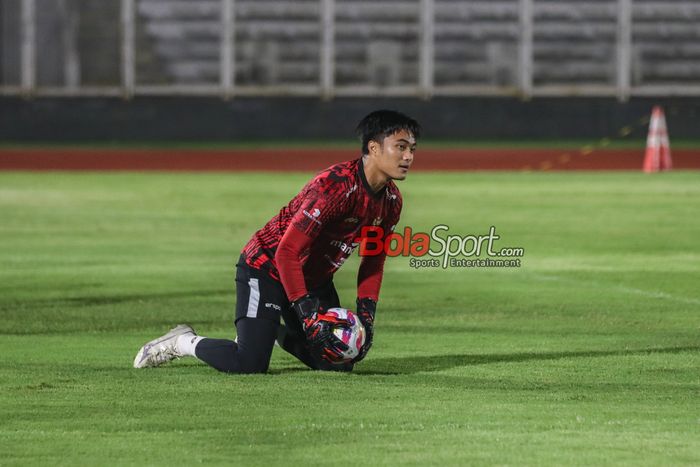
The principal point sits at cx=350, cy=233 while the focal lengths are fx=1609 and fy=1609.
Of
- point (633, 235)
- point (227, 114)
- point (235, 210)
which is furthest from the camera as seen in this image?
point (227, 114)

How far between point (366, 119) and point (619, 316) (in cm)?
385

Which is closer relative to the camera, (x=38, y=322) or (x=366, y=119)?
(x=366, y=119)

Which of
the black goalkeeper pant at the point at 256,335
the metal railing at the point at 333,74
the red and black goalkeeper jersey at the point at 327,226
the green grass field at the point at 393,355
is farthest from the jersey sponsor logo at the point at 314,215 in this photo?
the metal railing at the point at 333,74

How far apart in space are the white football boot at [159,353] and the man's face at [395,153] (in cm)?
158

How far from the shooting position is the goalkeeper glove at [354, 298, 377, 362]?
888 cm

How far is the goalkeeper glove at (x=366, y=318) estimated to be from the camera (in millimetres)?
8875

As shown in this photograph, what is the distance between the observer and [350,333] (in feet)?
28.8

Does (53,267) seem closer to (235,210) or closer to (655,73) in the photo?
(235,210)

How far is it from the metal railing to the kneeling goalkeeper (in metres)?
34.6

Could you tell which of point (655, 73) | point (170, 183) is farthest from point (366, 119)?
point (655, 73)

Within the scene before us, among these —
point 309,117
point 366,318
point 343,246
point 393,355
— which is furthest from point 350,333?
point 309,117

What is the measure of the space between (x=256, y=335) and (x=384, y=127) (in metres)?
1.36

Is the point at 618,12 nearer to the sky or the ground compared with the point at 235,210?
nearer to the sky

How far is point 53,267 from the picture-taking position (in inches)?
614
